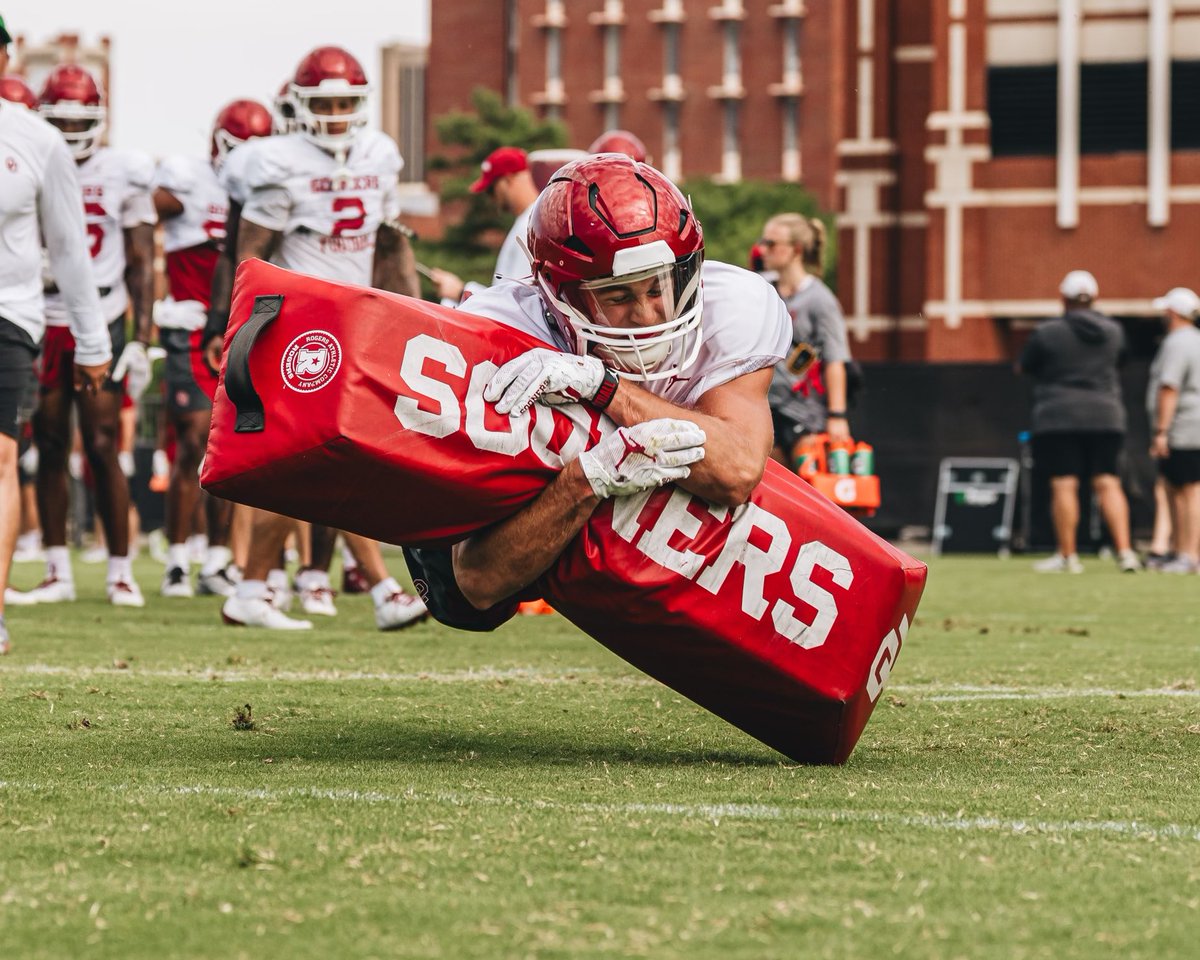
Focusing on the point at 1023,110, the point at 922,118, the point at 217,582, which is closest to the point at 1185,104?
the point at 1023,110

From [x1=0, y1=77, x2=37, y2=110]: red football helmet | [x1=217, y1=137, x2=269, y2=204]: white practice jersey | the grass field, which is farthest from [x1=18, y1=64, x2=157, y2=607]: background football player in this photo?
the grass field

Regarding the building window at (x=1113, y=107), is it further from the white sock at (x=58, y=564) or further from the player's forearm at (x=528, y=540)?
the player's forearm at (x=528, y=540)

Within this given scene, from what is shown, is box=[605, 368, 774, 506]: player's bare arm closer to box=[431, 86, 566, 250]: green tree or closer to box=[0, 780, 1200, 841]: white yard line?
box=[0, 780, 1200, 841]: white yard line

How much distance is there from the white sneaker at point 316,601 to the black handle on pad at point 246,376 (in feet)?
15.4

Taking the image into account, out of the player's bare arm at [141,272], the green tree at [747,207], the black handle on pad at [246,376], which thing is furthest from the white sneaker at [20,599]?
the green tree at [747,207]

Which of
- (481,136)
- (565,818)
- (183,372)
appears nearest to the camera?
(565,818)

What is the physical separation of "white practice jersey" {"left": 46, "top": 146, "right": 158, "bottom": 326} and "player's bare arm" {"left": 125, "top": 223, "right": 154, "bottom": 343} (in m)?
0.04

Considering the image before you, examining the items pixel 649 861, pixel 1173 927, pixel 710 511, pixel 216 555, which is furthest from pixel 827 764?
pixel 216 555

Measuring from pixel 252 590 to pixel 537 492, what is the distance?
3836mm

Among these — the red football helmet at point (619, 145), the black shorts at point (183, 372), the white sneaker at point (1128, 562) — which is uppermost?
the red football helmet at point (619, 145)

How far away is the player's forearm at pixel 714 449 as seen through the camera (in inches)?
151

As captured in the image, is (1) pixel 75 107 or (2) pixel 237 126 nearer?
(1) pixel 75 107

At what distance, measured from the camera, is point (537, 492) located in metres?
3.87

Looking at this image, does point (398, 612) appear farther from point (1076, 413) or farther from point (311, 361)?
point (1076, 413)
